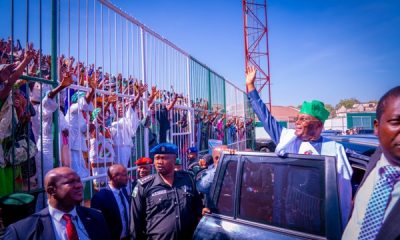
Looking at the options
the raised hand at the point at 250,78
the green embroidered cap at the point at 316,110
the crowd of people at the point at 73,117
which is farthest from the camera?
the raised hand at the point at 250,78

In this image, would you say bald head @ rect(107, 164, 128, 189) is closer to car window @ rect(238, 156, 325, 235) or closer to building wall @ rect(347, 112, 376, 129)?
car window @ rect(238, 156, 325, 235)

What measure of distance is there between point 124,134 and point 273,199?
3081 millimetres

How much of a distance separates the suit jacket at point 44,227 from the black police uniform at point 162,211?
504 mm

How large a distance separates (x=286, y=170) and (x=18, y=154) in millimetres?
2539

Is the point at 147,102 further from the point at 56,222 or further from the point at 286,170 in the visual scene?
the point at 286,170

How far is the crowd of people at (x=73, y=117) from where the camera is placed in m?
2.77

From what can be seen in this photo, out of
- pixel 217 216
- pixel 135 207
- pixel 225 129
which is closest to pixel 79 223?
pixel 135 207

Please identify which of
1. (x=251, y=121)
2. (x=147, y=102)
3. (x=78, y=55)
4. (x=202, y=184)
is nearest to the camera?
(x=202, y=184)

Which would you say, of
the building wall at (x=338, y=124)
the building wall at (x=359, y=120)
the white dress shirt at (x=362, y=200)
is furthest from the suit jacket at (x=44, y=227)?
the building wall at (x=338, y=124)

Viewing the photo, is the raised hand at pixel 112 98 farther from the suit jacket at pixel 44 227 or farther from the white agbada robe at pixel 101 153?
the suit jacket at pixel 44 227

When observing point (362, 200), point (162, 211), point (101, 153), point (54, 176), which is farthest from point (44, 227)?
point (362, 200)

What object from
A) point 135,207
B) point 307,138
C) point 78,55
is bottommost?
point 135,207

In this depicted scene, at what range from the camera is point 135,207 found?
9.77 feet

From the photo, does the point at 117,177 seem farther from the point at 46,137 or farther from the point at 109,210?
the point at 46,137
